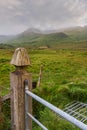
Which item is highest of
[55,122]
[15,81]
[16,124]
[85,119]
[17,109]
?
[15,81]

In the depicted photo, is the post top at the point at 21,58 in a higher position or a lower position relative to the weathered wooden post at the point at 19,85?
higher

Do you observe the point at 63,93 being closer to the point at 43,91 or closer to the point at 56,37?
the point at 43,91

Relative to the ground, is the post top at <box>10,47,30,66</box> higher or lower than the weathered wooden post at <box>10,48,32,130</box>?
higher

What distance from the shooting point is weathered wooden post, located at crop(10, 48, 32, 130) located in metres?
2.37

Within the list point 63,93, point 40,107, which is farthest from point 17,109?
point 63,93

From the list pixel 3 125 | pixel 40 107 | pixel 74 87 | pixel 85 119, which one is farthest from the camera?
pixel 74 87

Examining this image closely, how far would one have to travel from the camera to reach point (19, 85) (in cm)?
247

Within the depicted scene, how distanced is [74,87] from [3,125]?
404 centimetres

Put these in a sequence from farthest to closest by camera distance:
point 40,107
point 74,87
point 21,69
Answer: point 74,87 → point 40,107 → point 21,69

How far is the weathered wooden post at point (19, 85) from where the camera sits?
2365 mm

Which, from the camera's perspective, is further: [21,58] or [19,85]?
[19,85]

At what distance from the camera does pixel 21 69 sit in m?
2.45

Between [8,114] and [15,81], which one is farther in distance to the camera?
[8,114]

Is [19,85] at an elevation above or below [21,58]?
below
